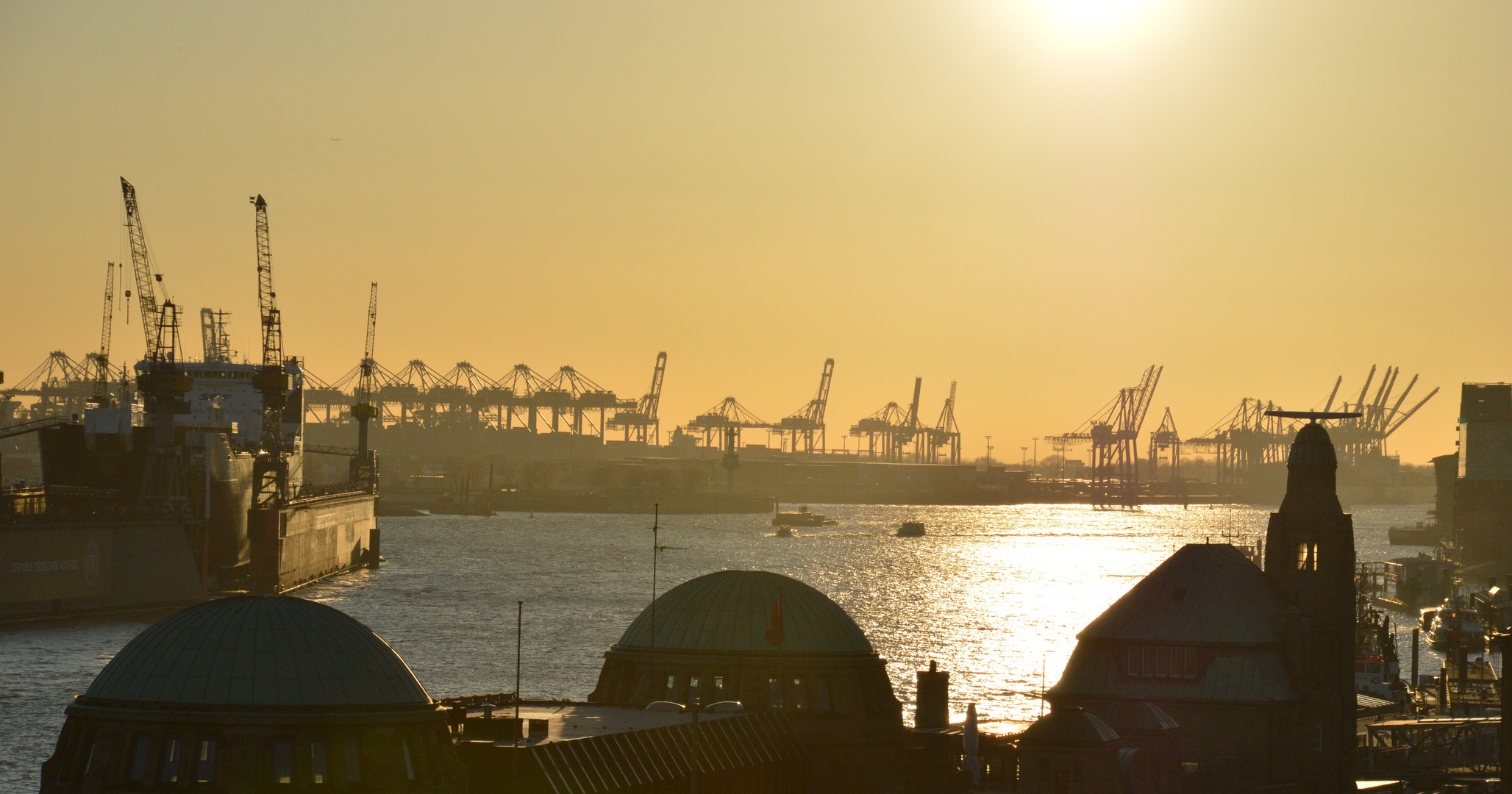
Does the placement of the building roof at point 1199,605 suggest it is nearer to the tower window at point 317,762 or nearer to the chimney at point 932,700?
the chimney at point 932,700

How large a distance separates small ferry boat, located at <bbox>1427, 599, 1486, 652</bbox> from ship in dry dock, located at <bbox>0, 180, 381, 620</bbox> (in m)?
80.3

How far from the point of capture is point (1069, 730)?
185 ft

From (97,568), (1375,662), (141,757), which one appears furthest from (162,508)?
(141,757)

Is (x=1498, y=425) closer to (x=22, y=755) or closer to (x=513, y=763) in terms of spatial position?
(x=22, y=755)

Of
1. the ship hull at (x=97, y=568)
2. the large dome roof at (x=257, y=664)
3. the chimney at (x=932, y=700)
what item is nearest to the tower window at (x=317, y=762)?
the large dome roof at (x=257, y=664)

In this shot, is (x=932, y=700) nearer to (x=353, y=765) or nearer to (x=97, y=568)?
(x=353, y=765)

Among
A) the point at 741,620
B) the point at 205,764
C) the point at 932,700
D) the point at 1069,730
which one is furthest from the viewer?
the point at 932,700

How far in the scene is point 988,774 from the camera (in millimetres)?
57344

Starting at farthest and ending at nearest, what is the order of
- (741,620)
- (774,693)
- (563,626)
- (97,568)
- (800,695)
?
(563,626), (97,568), (741,620), (800,695), (774,693)

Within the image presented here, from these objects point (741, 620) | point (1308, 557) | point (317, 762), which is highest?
point (1308, 557)

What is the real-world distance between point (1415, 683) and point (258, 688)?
8177 cm

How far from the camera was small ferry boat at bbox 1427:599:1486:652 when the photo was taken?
123625mm

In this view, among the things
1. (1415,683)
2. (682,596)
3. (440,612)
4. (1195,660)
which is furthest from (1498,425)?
(682,596)

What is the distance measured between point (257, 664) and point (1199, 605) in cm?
4011
